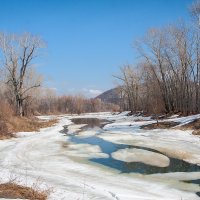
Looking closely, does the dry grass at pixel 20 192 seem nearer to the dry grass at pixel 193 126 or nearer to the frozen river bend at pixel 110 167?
the frozen river bend at pixel 110 167

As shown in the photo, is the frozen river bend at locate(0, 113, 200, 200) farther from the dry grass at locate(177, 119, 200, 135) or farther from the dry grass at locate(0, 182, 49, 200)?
the dry grass at locate(177, 119, 200, 135)

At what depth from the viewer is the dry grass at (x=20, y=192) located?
833cm

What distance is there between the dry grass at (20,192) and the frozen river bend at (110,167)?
1.00 ft

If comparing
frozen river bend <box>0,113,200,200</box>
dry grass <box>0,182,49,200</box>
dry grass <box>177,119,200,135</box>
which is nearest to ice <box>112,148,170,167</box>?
frozen river bend <box>0,113,200,200</box>

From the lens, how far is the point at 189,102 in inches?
1654

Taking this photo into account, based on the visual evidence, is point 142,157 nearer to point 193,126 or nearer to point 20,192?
point 20,192

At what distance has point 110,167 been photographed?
13531 millimetres

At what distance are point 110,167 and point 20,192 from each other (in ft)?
17.5

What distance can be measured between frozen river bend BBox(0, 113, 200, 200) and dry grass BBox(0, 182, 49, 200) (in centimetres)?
30

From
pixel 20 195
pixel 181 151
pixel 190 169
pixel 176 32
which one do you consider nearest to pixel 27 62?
pixel 176 32

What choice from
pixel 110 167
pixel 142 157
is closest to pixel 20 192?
pixel 110 167

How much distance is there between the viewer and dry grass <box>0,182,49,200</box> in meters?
8.33

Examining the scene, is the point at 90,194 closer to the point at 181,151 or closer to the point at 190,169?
the point at 190,169

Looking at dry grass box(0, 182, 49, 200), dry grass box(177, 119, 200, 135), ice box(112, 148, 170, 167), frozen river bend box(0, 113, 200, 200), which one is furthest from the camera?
dry grass box(177, 119, 200, 135)
